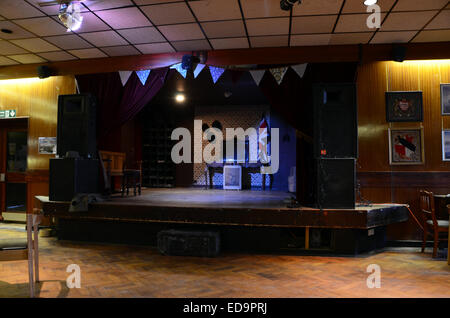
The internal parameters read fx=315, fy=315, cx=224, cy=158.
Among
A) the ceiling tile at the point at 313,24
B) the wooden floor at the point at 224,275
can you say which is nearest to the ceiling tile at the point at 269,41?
the ceiling tile at the point at 313,24

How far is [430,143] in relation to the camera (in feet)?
15.7

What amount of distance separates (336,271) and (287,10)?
3126mm

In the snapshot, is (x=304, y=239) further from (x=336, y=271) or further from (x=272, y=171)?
(x=272, y=171)

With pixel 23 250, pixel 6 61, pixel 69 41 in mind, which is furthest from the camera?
pixel 6 61

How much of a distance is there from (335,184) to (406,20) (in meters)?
2.33

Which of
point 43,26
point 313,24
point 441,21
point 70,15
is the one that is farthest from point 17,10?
point 441,21

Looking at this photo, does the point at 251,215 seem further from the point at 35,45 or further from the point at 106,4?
the point at 35,45

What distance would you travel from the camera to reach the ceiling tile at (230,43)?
4816mm

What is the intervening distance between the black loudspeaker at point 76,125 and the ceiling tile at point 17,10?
1.28 meters

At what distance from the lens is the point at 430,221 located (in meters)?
4.33

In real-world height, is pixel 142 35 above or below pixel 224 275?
above

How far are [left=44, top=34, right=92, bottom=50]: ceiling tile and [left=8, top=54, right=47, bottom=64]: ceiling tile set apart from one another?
85 centimetres
